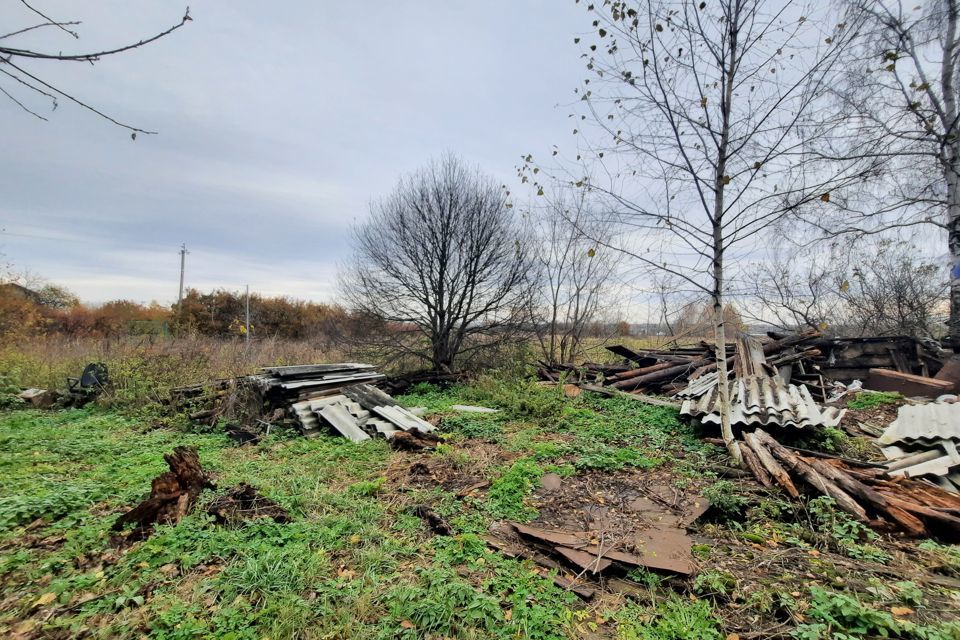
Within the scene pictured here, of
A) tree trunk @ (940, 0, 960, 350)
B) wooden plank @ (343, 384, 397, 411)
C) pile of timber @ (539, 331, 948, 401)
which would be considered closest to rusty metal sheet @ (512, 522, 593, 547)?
wooden plank @ (343, 384, 397, 411)

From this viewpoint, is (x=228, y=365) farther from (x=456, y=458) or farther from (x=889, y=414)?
(x=889, y=414)

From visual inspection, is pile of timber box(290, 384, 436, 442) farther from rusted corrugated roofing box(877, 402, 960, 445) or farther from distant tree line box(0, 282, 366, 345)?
distant tree line box(0, 282, 366, 345)

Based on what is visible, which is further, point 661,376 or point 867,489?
point 661,376

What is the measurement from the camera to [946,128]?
27.4 ft

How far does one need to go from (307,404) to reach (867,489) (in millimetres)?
7039

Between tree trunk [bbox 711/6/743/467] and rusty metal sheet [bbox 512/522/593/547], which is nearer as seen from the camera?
rusty metal sheet [bbox 512/522/593/547]

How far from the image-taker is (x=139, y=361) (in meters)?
8.87

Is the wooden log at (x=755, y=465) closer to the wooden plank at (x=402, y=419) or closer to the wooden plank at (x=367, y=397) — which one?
the wooden plank at (x=402, y=419)

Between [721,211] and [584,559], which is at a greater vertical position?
[721,211]

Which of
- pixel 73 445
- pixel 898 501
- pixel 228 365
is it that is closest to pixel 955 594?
pixel 898 501

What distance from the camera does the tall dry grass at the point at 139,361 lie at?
8.33 meters

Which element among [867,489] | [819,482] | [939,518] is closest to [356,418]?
[819,482]

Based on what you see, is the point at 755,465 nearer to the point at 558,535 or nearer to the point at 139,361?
the point at 558,535

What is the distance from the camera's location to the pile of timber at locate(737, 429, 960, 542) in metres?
3.01
